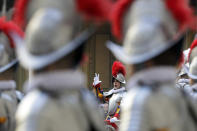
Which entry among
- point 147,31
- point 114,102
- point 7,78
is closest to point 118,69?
point 114,102

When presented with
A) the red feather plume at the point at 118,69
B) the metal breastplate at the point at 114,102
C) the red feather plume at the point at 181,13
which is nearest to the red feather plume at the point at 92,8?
the red feather plume at the point at 181,13

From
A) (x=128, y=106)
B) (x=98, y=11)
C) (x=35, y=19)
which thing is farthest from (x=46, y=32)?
(x=128, y=106)

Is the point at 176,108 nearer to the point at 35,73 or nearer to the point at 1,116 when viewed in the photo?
the point at 35,73

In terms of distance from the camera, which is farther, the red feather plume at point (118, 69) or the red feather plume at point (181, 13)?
the red feather plume at point (118, 69)

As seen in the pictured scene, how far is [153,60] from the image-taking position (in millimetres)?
3234

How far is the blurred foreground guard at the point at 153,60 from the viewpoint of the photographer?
10.0 ft

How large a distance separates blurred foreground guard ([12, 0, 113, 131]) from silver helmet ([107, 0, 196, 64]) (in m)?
0.35

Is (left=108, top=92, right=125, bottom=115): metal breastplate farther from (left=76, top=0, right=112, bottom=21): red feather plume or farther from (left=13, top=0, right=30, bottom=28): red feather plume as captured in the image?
(left=76, top=0, right=112, bottom=21): red feather plume

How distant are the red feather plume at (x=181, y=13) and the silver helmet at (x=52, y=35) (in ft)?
2.10

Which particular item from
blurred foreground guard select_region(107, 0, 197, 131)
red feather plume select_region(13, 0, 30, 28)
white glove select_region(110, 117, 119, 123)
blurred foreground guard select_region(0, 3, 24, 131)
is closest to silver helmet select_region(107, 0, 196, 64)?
blurred foreground guard select_region(107, 0, 197, 131)

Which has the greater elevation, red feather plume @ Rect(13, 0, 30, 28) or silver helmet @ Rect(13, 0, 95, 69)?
red feather plume @ Rect(13, 0, 30, 28)

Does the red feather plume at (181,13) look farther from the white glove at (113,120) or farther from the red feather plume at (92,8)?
the white glove at (113,120)

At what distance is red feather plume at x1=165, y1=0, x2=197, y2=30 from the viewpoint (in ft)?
10.8

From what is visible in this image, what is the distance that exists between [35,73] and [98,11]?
54 cm
